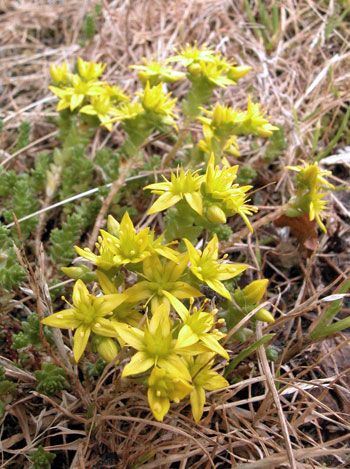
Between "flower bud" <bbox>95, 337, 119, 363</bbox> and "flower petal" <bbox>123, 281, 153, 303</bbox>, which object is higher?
"flower petal" <bbox>123, 281, 153, 303</bbox>

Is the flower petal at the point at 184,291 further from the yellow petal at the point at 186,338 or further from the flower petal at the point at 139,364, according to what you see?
the flower petal at the point at 139,364

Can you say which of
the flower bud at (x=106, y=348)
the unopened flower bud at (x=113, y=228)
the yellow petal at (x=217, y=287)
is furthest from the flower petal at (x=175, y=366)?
the unopened flower bud at (x=113, y=228)

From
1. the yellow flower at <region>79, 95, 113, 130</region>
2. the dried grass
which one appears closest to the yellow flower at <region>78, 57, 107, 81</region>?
the yellow flower at <region>79, 95, 113, 130</region>

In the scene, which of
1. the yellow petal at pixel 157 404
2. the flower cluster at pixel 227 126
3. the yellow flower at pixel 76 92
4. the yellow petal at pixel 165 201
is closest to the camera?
the yellow petal at pixel 157 404

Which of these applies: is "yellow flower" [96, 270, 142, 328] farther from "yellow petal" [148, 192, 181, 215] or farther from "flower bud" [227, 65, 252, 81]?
"flower bud" [227, 65, 252, 81]

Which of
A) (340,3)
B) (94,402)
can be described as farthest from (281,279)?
(340,3)
